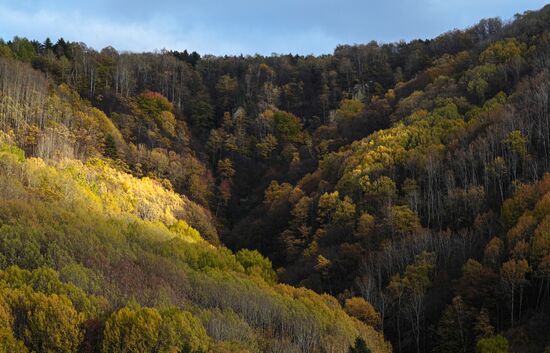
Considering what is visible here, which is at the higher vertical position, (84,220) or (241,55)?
(241,55)

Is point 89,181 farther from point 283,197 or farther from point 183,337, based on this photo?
point 183,337

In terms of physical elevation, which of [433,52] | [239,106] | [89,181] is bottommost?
[89,181]

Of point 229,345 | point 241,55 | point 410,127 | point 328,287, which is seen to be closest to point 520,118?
point 410,127

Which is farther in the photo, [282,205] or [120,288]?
[282,205]

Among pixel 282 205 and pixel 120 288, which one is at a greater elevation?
pixel 282 205

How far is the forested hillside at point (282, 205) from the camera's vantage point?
55844mm

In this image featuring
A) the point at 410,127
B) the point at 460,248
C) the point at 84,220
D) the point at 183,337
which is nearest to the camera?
the point at 183,337

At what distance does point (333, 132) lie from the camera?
445 feet

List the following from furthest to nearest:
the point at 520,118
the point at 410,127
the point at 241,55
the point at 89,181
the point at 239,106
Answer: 1. the point at 241,55
2. the point at 239,106
3. the point at 410,127
4. the point at 89,181
5. the point at 520,118

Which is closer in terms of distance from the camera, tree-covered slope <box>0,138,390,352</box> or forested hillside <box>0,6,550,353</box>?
tree-covered slope <box>0,138,390,352</box>

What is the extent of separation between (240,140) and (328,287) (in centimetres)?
7184

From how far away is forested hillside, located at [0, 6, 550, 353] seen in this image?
55844 millimetres

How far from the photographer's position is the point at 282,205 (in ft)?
363

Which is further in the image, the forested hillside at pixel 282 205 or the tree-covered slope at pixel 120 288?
the forested hillside at pixel 282 205
